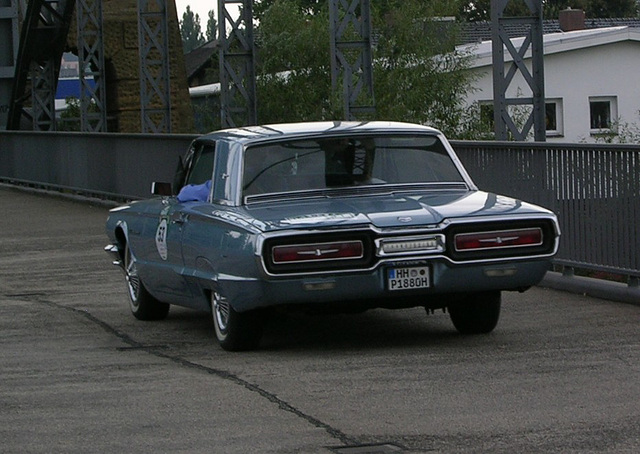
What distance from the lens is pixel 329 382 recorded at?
861 centimetres

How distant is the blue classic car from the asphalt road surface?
364 millimetres

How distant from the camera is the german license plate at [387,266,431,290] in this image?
9383 mm

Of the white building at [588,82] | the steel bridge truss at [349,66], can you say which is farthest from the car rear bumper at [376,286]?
the white building at [588,82]

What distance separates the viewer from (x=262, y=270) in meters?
9.23

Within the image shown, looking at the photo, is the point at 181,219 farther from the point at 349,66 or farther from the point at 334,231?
the point at 349,66

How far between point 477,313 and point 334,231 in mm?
1567

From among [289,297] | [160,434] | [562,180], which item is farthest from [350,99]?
[160,434]

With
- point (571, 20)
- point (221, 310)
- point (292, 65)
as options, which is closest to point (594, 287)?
point (221, 310)

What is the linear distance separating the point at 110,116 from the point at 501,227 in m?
39.7

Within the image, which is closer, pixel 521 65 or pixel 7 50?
pixel 521 65

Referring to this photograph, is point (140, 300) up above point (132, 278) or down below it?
below

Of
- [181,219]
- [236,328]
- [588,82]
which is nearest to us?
[236,328]

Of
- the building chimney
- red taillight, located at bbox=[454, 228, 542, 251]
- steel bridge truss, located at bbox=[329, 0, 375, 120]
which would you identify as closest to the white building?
steel bridge truss, located at bbox=[329, 0, 375, 120]

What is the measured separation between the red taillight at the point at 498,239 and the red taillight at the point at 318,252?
2.10 feet
